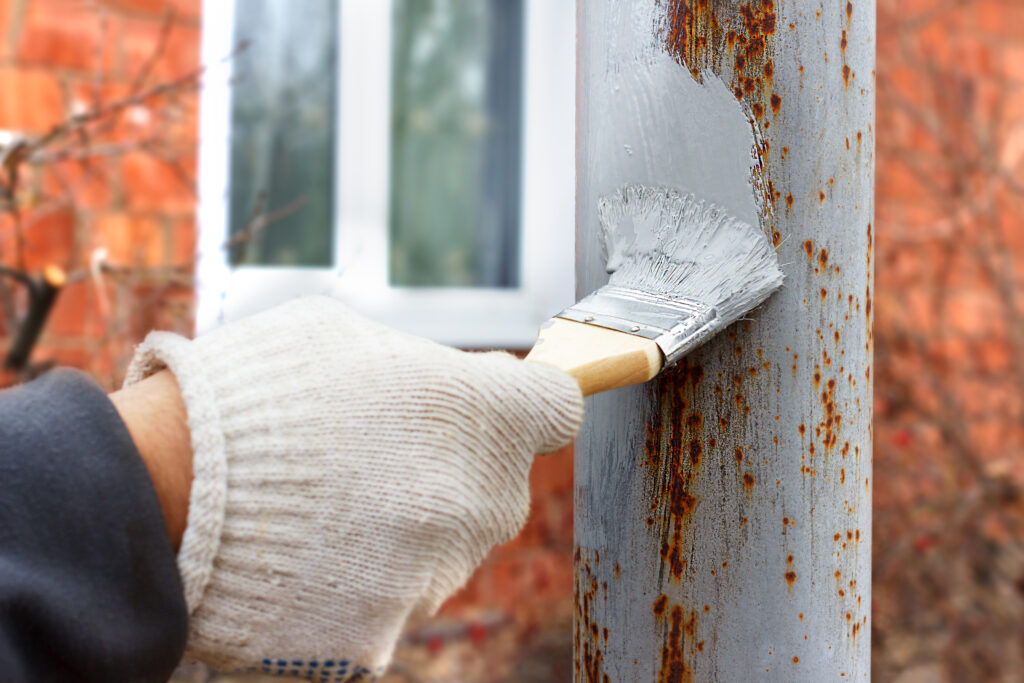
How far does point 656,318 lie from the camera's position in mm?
722

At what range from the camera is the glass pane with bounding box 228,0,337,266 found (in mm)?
2584

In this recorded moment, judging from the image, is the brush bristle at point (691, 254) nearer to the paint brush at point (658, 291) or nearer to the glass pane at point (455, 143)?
the paint brush at point (658, 291)

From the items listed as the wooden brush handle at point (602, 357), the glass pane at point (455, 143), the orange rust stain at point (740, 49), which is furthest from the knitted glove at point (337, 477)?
the glass pane at point (455, 143)

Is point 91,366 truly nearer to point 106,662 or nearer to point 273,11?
point 273,11

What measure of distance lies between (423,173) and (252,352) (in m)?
2.16

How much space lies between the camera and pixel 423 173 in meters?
2.78

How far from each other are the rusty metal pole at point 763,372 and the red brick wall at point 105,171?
5.49 feet

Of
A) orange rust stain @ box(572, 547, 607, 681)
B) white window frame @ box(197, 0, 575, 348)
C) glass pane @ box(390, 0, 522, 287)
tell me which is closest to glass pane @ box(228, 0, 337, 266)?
white window frame @ box(197, 0, 575, 348)

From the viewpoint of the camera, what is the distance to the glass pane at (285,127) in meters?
2.58

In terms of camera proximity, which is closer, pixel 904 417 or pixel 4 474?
pixel 4 474

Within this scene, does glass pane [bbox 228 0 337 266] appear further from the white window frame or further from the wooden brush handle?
the wooden brush handle

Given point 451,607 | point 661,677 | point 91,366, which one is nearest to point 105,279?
point 91,366

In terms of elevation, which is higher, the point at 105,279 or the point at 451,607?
the point at 105,279

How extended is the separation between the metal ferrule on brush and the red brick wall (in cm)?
166
